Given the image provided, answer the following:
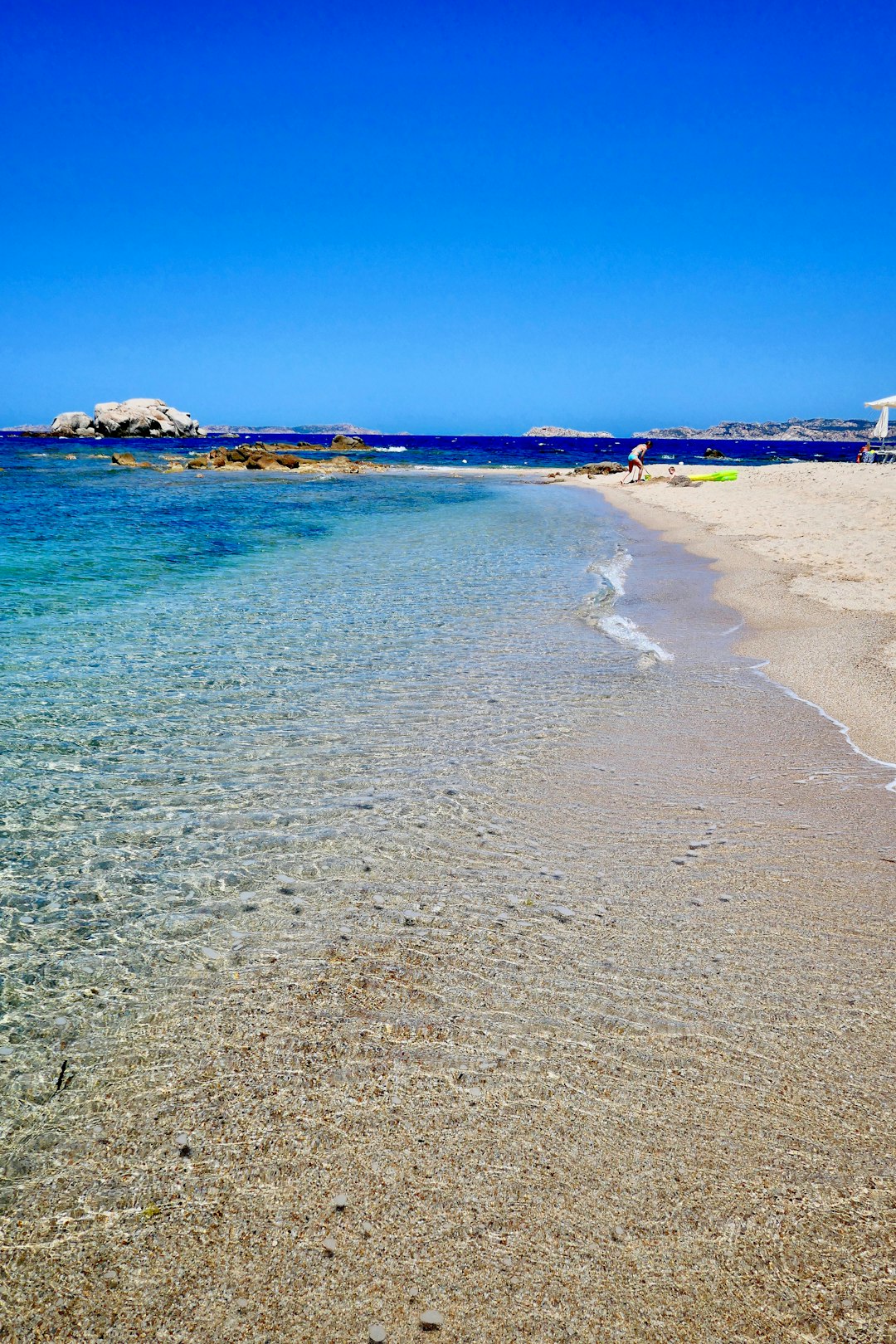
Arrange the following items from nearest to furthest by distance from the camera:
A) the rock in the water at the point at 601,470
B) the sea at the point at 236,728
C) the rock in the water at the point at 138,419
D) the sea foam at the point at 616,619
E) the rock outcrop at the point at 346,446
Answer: the sea at the point at 236,728, the sea foam at the point at 616,619, the rock in the water at the point at 601,470, the rock outcrop at the point at 346,446, the rock in the water at the point at 138,419

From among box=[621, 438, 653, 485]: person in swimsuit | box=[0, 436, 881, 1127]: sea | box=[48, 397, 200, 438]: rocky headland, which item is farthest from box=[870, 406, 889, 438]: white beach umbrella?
box=[48, 397, 200, 438]: rocky headland

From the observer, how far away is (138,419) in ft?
337

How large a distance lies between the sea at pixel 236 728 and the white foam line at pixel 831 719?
876mm

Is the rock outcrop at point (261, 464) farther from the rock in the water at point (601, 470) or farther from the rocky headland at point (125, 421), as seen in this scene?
the rocky headland at point (125, 421)

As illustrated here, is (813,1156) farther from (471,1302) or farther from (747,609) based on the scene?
(747,609)

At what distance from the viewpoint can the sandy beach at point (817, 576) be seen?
658 cm

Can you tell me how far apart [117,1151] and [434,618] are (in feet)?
25.0

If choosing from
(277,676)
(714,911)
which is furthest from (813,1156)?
(277,676)

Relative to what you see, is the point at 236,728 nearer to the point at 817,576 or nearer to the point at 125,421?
A: the point at 817,576

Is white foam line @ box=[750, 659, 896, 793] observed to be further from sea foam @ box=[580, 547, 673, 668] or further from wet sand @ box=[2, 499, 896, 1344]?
wet sand @ box=[2, 499, 896, 1344]

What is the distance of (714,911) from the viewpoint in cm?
342

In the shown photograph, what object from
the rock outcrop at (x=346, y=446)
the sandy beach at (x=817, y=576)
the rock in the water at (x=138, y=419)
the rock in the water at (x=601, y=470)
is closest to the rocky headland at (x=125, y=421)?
the rock in the water at (x=138, y=419)

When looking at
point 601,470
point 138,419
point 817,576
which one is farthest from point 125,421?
point 817,576

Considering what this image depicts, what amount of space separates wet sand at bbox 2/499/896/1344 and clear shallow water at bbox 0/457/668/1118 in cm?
39
